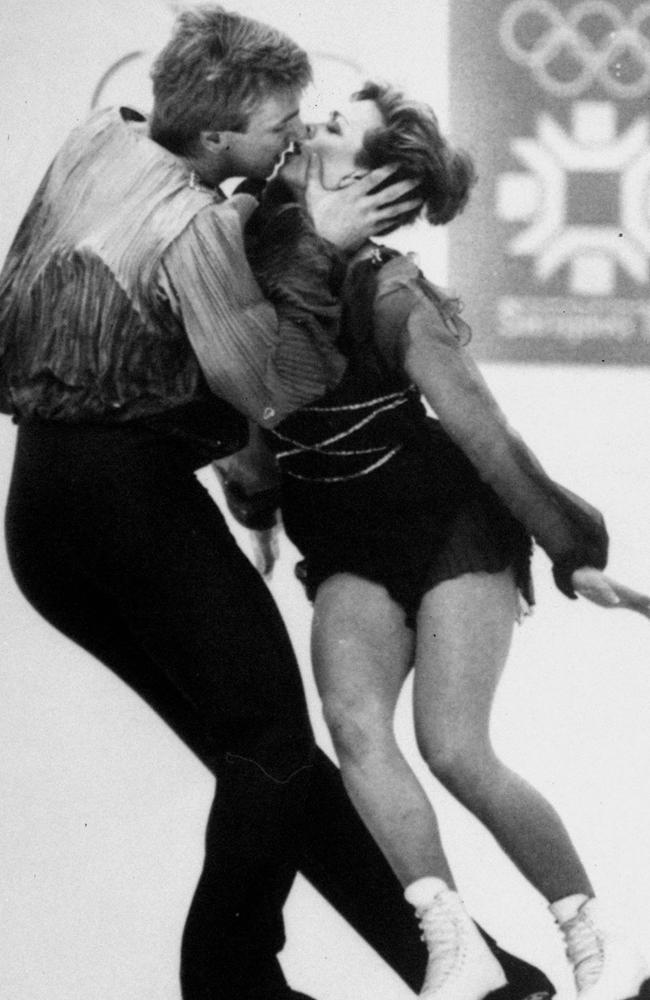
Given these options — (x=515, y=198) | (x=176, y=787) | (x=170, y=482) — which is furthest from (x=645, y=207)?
(x=176, y=787)

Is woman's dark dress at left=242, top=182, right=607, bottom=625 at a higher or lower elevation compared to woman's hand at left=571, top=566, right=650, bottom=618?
higher

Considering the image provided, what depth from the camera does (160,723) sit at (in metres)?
2.23

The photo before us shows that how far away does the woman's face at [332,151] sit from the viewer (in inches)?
81.6

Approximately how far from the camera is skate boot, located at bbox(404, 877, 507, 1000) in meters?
1.94

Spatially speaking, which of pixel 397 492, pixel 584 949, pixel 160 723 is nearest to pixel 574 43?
pixel 397 492

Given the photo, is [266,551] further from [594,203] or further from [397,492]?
[594,203]

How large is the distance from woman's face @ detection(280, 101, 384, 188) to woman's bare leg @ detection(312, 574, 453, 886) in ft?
1.85

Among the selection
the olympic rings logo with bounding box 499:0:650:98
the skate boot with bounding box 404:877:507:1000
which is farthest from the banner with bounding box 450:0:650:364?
the skate boot with bounding box 404:877:507:1000

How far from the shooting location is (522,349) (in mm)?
2275

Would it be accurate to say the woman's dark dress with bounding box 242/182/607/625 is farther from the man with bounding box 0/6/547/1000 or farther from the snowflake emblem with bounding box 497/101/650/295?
the snowflake emblem with bounding box 497/101/650/295

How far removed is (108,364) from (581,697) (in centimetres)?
91

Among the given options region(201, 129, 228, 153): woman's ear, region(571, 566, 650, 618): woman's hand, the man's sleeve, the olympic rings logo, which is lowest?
region(571, 566, 650, 618): woman's hand

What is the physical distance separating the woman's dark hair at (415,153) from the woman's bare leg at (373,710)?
21.3 inches

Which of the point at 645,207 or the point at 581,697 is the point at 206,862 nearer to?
the point at 581,697
